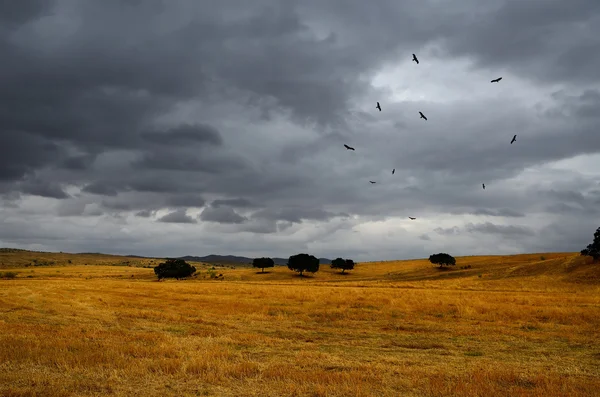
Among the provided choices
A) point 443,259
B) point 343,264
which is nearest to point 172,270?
point 343,264

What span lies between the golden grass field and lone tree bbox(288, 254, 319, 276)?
7754 cm

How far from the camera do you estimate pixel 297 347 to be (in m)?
21.4

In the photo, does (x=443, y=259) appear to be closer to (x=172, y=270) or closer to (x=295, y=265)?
(x=295, y=265)

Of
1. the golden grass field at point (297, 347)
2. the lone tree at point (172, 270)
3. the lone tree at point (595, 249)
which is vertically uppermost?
the lone tree at point (595, 249)

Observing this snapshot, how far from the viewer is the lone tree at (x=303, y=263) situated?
121250 mm

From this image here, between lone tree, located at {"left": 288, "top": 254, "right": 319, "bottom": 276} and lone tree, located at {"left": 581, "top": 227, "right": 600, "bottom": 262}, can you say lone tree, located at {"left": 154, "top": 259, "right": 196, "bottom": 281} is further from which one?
lone tree, located at {"left": 581, "top": 227, "right": 600, "bottom": 262}

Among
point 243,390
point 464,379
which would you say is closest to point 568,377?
point 464,379

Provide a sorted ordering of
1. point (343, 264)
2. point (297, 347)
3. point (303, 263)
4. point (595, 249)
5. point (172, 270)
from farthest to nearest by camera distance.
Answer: point (343, 264) < point (303, 263) < point (172, 270) < point (595, 249) < point (297, 347)

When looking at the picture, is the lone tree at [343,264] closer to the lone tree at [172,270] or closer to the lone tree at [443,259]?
the lone tree at [443,259]

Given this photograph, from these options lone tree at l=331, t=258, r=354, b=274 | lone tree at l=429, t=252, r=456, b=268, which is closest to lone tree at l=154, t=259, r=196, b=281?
lone tree at l=331, t=258, r=354, b=274

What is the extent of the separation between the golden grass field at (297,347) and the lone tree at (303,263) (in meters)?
77.5

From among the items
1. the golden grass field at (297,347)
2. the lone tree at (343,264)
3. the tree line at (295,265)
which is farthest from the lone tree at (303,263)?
the golden grass field at (297,347)

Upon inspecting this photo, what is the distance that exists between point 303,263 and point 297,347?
100 m

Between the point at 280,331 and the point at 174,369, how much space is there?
40.0 ft
